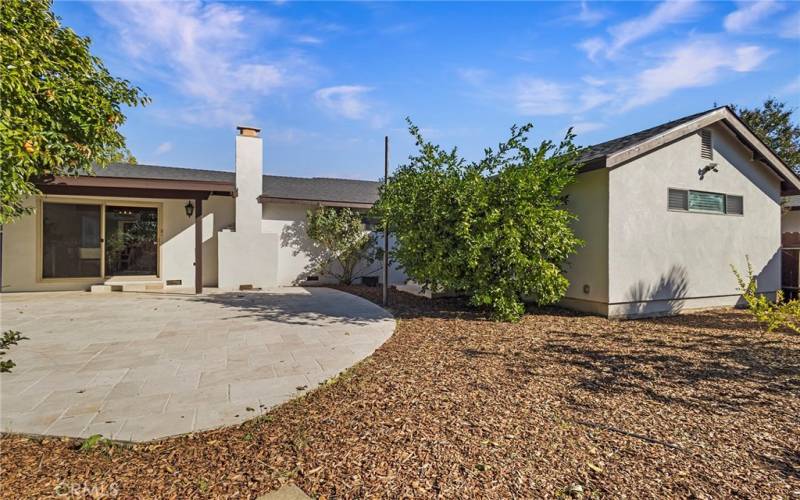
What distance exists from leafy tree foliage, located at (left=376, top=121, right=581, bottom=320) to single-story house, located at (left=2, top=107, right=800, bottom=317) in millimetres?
1148

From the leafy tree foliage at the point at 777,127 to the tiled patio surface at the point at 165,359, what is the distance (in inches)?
960

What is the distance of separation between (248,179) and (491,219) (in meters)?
8.26

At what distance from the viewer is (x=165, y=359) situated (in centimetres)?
477

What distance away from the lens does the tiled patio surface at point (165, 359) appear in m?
3.23

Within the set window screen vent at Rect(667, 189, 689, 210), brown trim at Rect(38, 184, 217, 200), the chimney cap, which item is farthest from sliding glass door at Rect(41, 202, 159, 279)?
window screen vent at Rect(667, 189, 689, 210)

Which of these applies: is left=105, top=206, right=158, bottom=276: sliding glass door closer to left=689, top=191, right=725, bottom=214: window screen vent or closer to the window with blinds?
the window with blinds

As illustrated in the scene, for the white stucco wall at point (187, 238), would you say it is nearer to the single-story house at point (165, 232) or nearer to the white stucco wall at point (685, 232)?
the single-story house at point (165, 232)

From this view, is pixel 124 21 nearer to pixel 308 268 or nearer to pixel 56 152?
pixel 56 152

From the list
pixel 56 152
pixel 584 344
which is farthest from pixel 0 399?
pixel 584 344

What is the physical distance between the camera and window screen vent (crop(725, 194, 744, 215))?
8.98 meters

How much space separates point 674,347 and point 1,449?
718cm

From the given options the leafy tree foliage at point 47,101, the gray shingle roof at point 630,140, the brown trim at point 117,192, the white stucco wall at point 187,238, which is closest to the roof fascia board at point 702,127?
the gray shingle roof at point 630,140

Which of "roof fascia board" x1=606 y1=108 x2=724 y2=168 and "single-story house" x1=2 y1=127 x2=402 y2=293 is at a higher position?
"roof fascia board" x1=606 y1=108 x2=724 y2=168

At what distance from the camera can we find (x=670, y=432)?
113 inches
